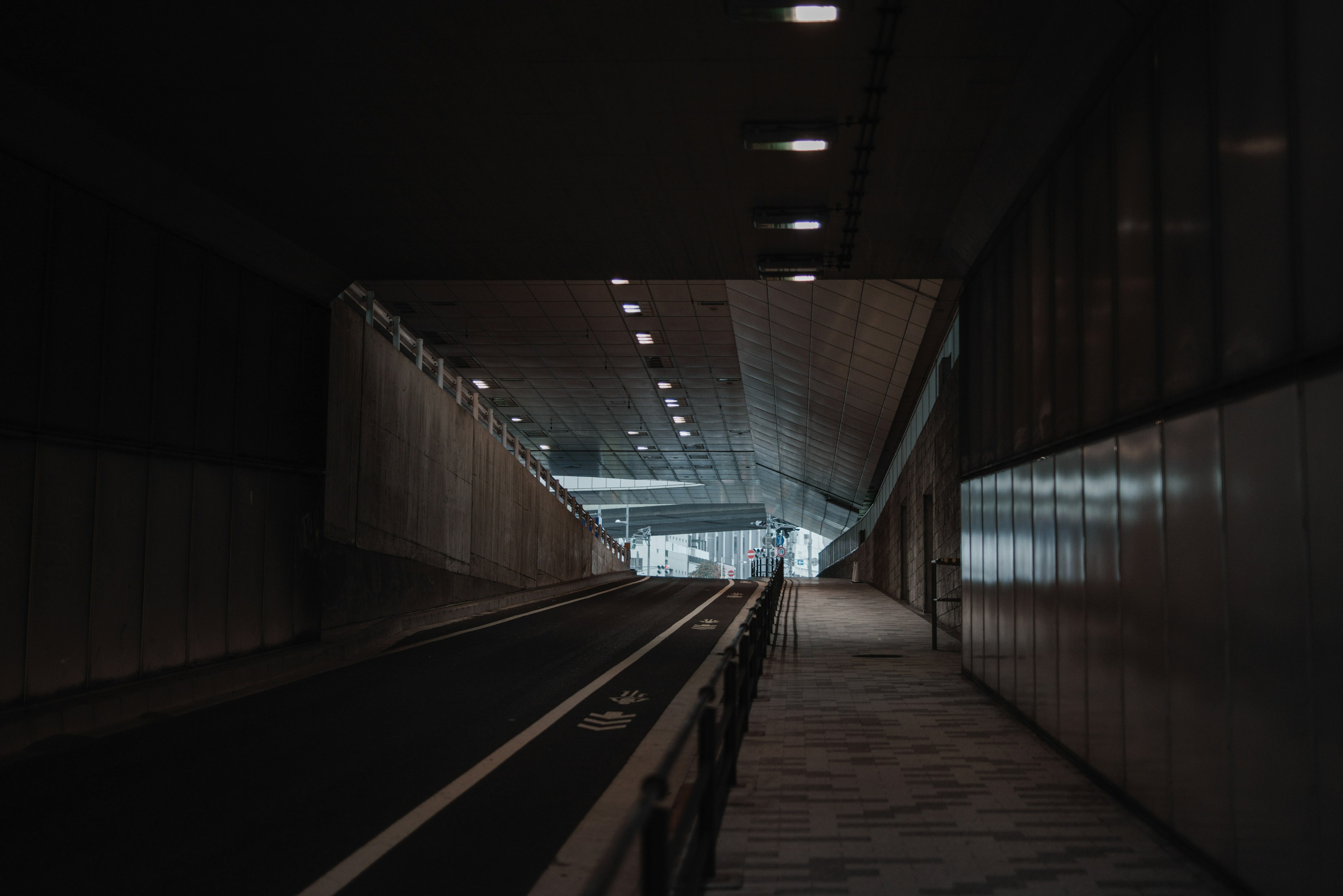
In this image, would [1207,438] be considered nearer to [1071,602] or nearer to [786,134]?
[1071,602]

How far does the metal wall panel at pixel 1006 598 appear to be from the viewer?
10.3 meters

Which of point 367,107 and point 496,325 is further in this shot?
point 496,325

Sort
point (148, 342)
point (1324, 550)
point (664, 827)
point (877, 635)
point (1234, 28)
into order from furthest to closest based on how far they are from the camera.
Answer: point (877, 635)
point (148, 342)
point (1234, 28)
point (1324, 550)
point (664, 827)

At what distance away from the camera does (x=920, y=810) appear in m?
6.59

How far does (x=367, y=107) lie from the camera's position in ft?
32.3

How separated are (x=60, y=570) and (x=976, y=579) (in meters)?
10.0

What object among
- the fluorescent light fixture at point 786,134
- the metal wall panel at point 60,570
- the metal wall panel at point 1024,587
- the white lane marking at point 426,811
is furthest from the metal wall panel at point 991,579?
the metal wall panel at point 60,570

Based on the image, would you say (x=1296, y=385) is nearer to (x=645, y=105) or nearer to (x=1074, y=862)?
(x=1074, y=862)

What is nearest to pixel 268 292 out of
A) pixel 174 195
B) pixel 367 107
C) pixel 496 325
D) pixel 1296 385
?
pixel 174 195

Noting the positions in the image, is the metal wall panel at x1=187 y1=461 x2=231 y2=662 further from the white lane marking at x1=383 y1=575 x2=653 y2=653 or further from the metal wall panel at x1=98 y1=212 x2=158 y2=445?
the white lane marking at x1=383 y1=575 x2=653 y2=653

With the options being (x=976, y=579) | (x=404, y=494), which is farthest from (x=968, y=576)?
(x=404, y=494)

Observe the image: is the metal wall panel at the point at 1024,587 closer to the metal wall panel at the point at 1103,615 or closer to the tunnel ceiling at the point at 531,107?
the metal wall panel at the point at 1103,615

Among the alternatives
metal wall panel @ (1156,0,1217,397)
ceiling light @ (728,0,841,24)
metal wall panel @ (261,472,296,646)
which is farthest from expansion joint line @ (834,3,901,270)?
metal wall panel @ (261,472,296,646)

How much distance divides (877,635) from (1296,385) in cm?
1515
